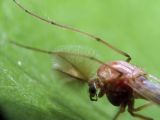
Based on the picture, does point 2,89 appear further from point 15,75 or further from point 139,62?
point 139,62

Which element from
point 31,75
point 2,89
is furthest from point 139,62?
point 2,89

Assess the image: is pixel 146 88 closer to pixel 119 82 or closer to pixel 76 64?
pixel 119 82

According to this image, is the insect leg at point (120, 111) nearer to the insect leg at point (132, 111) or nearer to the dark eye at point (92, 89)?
the insect leg at point (132, 111)

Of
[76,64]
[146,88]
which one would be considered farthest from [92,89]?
[146,88]

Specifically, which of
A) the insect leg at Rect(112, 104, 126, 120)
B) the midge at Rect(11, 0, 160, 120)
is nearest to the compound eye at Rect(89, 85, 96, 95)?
the midge at Rect(11, 0, 160, 120)

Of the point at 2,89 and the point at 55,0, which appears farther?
the point at 55,0

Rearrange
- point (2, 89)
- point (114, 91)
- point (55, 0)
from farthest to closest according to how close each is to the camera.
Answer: point (55, 0) → point (114, 91) → point (2, 89)

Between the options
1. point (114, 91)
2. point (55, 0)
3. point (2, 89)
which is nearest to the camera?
point (2, 89)

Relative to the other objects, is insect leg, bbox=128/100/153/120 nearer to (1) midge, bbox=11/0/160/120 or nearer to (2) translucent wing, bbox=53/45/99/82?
(1) midge, bbox=11/0/160/120
